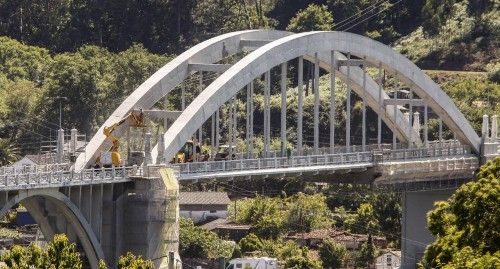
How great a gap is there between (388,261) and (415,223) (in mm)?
2558

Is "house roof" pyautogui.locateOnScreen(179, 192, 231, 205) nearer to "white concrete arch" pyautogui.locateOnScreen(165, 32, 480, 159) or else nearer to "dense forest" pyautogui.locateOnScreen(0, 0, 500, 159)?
"dense forest" pyautogui.locateOnScreen(0, 0, 500, 159)

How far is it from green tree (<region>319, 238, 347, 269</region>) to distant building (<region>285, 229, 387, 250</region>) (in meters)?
3.18

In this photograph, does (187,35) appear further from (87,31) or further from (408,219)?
(408,219)

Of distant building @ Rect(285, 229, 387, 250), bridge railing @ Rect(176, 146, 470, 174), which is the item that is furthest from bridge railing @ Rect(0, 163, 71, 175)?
distant building @ Rect(285, 229, 387, 250)

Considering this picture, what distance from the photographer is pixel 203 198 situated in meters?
111

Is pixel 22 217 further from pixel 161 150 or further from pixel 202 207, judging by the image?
pixel 161 150

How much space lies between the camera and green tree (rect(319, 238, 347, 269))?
319 ft

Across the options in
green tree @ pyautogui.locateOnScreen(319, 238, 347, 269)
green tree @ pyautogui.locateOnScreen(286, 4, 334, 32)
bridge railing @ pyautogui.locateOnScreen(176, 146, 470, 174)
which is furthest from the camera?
green tree @ pyautogui.locateOnScreen(286, 4, 334, 32)

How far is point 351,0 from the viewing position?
139500 millimetres

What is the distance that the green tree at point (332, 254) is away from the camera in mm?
97375

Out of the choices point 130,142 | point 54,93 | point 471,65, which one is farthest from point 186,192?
point 130,142

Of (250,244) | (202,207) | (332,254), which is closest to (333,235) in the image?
(250,244)

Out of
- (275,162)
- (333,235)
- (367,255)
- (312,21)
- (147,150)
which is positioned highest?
(312,21)

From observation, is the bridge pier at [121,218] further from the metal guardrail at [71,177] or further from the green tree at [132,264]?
the green tree at [132,264]
